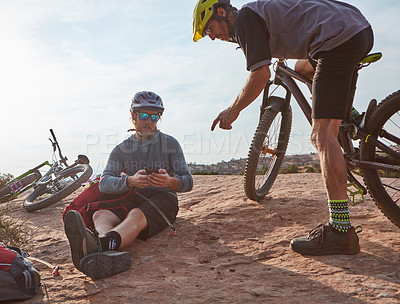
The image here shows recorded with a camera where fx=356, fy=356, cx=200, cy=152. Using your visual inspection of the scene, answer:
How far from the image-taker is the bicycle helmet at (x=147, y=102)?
3.72m

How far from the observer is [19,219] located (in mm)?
5926

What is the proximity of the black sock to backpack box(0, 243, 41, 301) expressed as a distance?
516mm

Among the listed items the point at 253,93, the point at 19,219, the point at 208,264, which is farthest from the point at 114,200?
the point at 19,219

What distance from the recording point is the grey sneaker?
8.32 ft

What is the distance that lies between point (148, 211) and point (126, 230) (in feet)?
1.16

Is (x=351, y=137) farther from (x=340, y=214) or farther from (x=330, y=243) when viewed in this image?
(x=330, y=243)

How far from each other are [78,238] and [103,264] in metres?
0.26

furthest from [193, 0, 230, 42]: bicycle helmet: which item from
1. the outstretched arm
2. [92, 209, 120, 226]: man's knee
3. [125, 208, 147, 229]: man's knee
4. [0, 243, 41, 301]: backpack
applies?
[0, 243, 41, 301]: backpack

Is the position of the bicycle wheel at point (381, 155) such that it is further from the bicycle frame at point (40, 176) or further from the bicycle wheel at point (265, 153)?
the bicycle frame at point (40, 176)

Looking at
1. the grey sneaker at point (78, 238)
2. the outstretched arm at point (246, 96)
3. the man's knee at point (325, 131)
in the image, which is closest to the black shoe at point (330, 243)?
the man's knee at point (325, 131)

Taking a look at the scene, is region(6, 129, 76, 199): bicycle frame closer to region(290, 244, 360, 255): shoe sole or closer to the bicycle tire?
the bicycle tire

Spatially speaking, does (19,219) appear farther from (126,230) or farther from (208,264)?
(208,264)

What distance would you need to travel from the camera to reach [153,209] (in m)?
3.41

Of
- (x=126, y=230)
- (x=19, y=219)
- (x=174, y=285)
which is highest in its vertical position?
(x=126, y=230)
